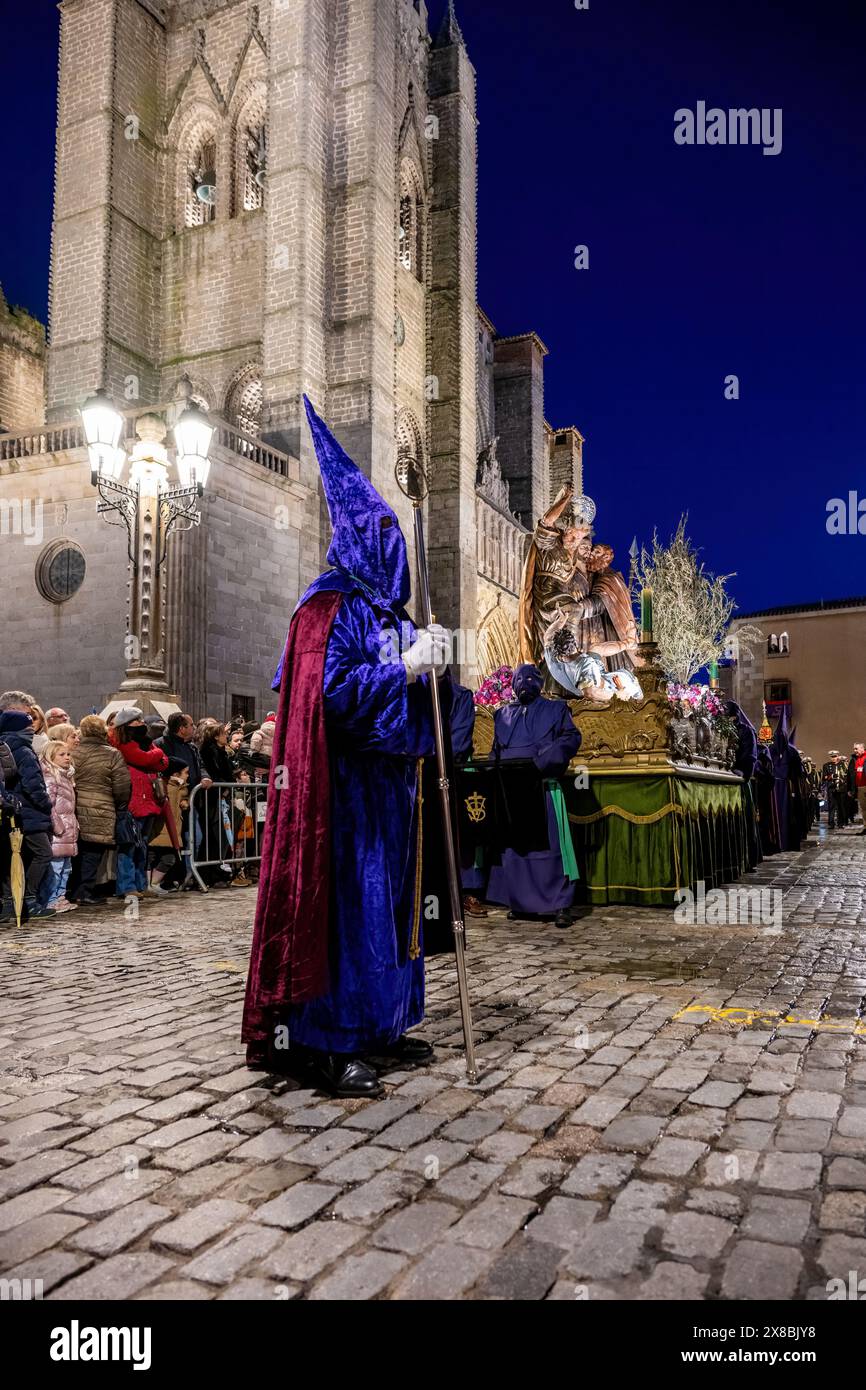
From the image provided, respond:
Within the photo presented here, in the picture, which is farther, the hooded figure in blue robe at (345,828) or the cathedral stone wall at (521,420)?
the cathedral stone wall at (521,420)

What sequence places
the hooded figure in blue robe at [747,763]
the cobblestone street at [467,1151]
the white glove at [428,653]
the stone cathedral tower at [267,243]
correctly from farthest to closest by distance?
the stone cathedral tower at [267,243], the hooded figure in blue robe at [747,763], the white glove at [428,653], the cobblestone street at [467,1151]

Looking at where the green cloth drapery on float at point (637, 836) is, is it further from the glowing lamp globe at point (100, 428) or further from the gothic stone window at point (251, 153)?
the gothic stone window at point (251, 153)

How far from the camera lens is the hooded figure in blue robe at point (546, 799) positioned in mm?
7586

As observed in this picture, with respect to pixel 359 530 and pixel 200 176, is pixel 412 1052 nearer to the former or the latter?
pixel 359 530

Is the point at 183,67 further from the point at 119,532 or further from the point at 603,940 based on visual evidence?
the point at 603,940

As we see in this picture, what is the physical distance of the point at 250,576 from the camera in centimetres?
2141

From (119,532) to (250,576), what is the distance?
3290 mm

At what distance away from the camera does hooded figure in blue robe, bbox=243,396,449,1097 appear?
3.35 meters

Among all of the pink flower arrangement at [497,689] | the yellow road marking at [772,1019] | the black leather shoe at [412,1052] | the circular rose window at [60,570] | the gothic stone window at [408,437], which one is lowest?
the yellow road marking at [772,1019]

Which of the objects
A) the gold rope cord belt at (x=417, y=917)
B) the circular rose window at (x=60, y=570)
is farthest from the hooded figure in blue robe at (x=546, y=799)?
the circular rose window at (x=60, y=570)

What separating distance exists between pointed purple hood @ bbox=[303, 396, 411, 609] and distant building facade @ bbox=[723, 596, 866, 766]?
4060 cm

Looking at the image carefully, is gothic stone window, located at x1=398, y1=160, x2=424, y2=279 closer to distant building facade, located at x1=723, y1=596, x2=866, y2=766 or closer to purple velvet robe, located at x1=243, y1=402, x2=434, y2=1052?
distant building facade, located at x1=723, y1=596, x2=866, y2=766

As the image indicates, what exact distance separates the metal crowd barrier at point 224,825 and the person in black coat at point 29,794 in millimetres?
2116

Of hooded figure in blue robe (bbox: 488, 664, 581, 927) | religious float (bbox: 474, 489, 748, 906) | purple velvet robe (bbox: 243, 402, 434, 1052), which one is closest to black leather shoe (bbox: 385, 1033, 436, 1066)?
purple velvet robe (bbox: 243, 402, 434, 1052)
